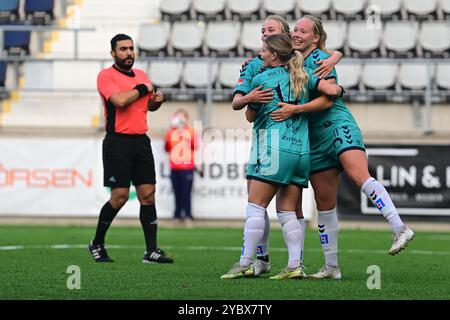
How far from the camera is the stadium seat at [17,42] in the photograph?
67.5 feet

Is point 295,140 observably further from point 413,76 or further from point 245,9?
point 245,9

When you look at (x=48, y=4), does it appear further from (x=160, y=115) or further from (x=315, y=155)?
(x=315, y=155)

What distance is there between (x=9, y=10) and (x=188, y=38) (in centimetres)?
385

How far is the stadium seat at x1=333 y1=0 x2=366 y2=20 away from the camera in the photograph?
68.8ft

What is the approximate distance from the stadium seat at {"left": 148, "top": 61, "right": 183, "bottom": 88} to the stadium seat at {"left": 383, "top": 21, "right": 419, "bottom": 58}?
408 cm

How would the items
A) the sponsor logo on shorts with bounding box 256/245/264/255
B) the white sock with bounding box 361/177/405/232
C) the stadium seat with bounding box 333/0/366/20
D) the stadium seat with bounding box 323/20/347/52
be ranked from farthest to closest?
the stadium seat with bounding box 333/0/366/20 < the stadium seat with bounding box 323/20/347/52 < the sponsor logo on shorts with bounding box 256/245/264/255 < the white sock with bounding box 361/177/405/232

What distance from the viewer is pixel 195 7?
21.6 metres

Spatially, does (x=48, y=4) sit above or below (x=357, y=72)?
above

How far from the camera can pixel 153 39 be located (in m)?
20.7

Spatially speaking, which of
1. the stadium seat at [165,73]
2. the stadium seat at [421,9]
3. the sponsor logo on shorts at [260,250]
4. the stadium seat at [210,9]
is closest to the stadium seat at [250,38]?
the stadium seat at [210,9]

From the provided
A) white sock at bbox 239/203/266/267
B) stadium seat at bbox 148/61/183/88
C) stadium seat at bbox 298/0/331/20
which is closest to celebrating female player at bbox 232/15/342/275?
white sock at bbox 239/203/266/267

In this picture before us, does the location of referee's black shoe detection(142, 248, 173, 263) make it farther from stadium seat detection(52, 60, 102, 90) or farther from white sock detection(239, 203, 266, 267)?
stadium seat detection(52, 60, 102, 90)
